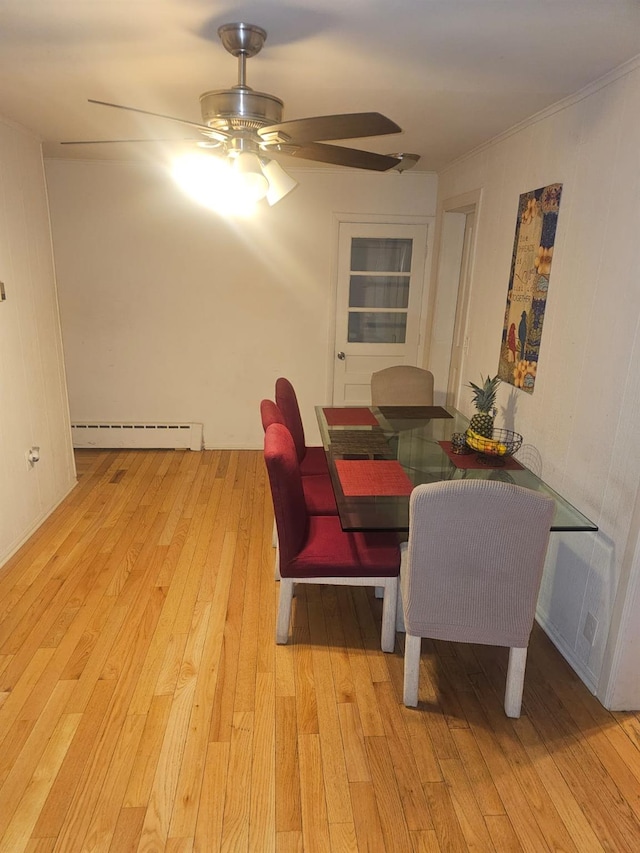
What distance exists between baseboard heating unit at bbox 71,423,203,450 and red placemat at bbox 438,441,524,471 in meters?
2.74

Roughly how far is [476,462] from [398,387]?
1308mm

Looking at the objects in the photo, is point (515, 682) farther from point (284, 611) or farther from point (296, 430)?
point (296, 430)

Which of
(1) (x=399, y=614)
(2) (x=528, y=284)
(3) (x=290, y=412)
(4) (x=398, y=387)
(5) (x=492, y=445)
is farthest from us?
(4) (x=398, y=387)

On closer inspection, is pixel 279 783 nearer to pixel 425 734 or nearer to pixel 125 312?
pixel 425 734

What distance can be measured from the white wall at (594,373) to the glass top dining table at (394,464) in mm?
174

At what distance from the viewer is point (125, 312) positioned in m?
4.59

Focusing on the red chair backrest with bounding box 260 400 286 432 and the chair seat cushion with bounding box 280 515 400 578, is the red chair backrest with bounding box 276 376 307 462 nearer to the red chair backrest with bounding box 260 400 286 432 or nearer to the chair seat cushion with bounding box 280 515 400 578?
the red chair backrest with bounding box 260 400 286 432

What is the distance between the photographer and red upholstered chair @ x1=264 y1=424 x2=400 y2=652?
224 cm

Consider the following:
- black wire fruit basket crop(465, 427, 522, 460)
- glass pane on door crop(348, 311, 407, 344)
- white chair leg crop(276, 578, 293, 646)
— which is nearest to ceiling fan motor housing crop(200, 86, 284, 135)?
black wire fruit basket crop(465, 427, 522, 460)

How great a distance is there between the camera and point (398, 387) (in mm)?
3869

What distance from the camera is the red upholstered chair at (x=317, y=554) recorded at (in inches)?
88.2

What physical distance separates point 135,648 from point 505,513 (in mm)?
1691

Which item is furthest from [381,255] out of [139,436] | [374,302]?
[139,436]

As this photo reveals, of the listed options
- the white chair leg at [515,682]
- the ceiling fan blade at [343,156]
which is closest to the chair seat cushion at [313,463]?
the white chair leg at [515,682]
